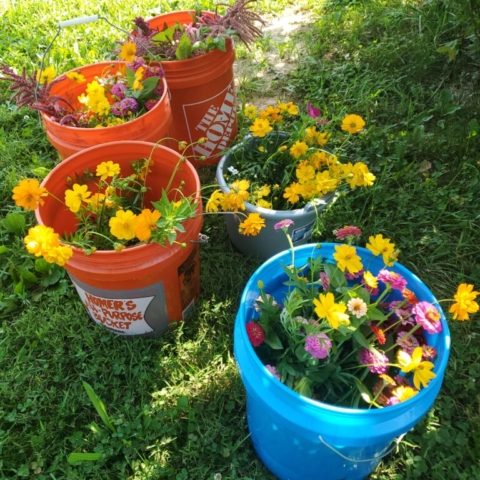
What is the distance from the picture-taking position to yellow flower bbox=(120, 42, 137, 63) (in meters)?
1.70

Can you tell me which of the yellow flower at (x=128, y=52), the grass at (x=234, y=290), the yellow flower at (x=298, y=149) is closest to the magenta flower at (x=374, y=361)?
the grass at (x=234, y=290)

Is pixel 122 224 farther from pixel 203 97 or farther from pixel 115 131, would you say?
pixel 203 97

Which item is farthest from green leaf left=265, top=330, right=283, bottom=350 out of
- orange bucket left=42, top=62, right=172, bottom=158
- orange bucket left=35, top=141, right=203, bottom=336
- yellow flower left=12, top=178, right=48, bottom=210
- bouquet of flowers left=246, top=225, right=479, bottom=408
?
orange bucket left=42, top=62, right=172, bottom=158

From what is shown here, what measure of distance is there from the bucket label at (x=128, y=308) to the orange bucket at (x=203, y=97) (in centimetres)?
70

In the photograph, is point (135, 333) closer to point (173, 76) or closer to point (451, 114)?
point (173, 76)

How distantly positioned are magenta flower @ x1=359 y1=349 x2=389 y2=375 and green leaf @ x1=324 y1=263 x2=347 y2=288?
0.17 meters

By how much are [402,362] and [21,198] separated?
1.00 meters

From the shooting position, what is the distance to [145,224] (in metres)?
1.18

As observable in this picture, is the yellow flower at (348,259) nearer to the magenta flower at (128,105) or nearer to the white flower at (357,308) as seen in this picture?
the white flower at (357,308)

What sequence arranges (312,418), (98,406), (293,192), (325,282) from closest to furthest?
1. (312,418)
2. (325,282)
3. (98,406)
4. (293,192)

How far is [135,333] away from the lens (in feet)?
5.02

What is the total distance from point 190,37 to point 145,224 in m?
0.99

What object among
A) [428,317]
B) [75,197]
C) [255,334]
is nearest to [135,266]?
[75,197]

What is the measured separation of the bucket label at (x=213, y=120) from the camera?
194 centimetres
